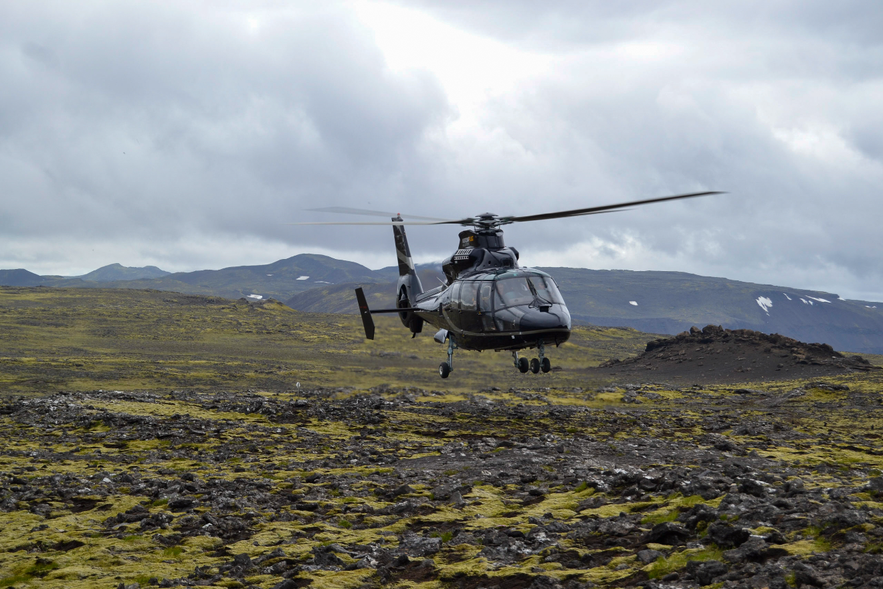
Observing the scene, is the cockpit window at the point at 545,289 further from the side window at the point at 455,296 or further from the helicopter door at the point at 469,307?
the side window at the point at 455,296

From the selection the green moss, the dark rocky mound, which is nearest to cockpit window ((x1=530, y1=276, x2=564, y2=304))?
the green moss

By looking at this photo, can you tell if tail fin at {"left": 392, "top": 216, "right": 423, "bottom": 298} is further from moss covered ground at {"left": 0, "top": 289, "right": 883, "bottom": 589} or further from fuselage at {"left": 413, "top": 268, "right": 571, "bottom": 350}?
fuselage at {"left": 413, "top": 268, "right": 571, "bottom": 350}

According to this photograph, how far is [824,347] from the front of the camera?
71125 mm

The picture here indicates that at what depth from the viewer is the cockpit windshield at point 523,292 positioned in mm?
26547

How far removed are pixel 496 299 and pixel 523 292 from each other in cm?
108

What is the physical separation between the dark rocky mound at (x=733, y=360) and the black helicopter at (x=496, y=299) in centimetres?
4160

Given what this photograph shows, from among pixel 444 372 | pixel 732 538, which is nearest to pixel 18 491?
pixel 732 538

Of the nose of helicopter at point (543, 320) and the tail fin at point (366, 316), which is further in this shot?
the tail fin at point (366, 316)

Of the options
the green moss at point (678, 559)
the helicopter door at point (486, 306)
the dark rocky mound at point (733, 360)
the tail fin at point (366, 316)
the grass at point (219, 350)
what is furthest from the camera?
the dark rocky mound at point (733, 360)

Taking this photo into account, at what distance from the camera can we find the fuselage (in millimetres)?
25906

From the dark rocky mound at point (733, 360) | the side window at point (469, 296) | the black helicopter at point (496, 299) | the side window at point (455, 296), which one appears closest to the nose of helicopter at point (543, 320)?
the black helicopter at point (496, 299)

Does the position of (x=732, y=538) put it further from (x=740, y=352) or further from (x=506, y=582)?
(x=740, y=352)

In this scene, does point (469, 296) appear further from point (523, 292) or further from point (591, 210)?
point (591, 210)

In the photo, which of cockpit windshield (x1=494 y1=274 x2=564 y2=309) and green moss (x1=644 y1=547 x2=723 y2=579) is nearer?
green moss (x1=644 y1=547 x2=723 y2=579)
